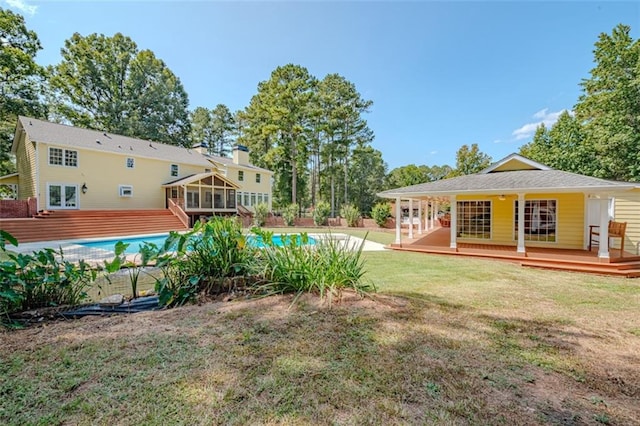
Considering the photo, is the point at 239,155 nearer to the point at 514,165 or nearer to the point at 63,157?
the point at 63,157

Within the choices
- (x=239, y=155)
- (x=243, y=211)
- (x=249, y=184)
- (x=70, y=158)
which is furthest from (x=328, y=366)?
(x=239, y=155)

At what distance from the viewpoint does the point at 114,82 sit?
29.4 metres

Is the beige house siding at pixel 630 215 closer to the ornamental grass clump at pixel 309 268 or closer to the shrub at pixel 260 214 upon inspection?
the ornamental grass clump at pixel 309 268

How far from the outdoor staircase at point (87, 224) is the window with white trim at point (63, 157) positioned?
10.5ft

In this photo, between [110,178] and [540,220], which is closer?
[540,220]

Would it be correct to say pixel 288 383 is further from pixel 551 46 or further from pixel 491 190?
pixel 551 46

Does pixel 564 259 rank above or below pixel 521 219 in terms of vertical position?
below

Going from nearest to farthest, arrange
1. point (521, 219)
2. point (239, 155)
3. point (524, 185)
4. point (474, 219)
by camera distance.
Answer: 1. point (524, 185)
2. point (521, 219)
3. point (474, 219)
4. point (239, 155)

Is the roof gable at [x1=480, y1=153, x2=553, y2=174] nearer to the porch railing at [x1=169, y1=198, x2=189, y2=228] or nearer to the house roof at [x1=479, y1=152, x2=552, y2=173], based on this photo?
the house roof at [x1=479, y1=152, x2=552, y2=173]

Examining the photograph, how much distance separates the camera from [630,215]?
10094mm

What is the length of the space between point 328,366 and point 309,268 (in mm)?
1856

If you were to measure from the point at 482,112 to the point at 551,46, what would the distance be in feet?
40.7

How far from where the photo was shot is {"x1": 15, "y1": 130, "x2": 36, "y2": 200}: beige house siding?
53.9 feet

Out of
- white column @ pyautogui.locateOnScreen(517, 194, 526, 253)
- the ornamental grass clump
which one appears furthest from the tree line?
the ornamental grass clump
